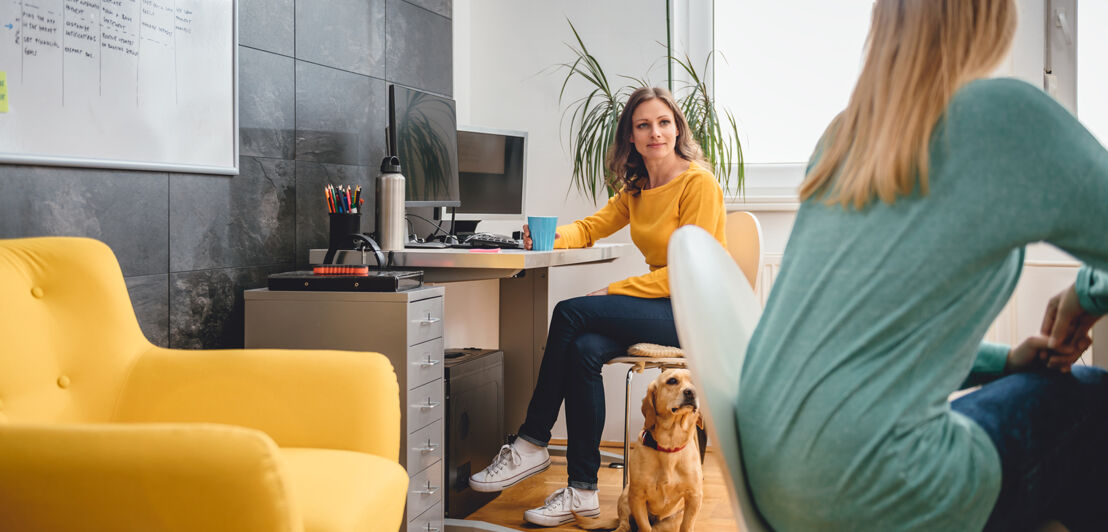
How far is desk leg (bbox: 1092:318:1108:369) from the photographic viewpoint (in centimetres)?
119

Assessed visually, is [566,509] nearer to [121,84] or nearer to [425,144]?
[425,144]

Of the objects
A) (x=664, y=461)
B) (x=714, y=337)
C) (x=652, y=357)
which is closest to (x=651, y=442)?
(x=664, y=461)

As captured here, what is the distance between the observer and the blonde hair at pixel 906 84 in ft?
2.90

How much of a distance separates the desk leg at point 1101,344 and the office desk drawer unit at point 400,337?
134 centimetres

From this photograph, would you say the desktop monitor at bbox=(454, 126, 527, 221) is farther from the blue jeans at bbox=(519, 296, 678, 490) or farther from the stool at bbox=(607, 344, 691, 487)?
the stool at bbox=(607, 344, 691, 487)

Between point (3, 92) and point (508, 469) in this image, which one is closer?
point (3, 92)

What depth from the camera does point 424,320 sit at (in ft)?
6.91

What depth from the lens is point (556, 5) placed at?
11.7 ft

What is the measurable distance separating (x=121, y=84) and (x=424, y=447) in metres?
1.06

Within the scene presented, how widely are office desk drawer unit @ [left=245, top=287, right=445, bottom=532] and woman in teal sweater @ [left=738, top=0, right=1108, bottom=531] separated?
3.95 feet

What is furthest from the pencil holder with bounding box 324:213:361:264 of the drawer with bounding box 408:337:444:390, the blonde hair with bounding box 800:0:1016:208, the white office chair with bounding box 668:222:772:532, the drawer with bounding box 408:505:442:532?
the blonde hair with bounding box 800:0:1016:208

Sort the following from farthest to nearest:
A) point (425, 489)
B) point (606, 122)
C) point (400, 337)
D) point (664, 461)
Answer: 1. point (606, 122)
2. point (664, 461)
3. point (425, 489)
4. point (400, 337)

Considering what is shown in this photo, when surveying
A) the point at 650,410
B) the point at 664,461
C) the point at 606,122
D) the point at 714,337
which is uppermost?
the point at 606,122

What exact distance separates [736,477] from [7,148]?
58.5 inches
